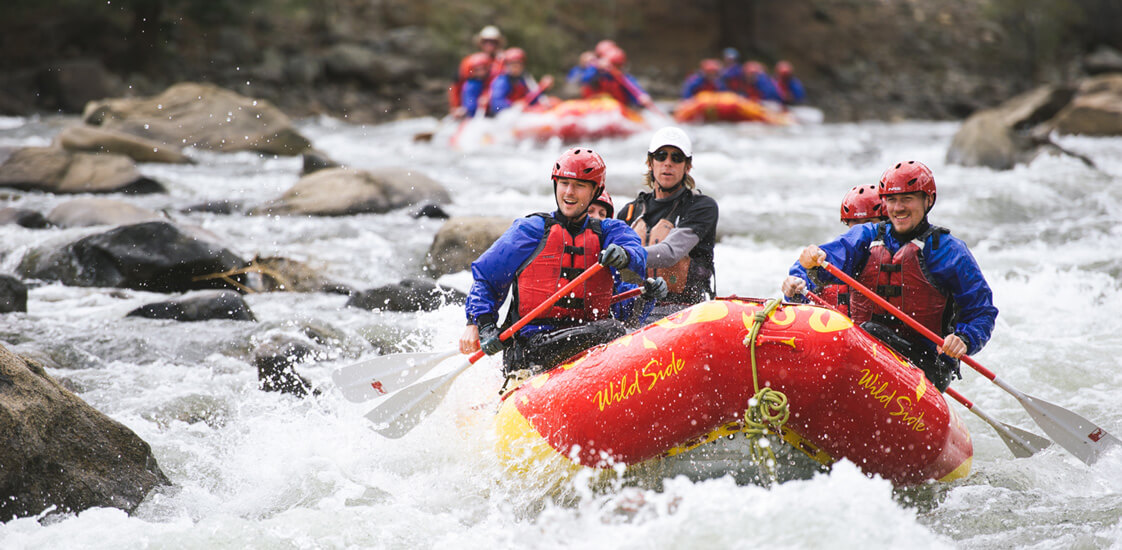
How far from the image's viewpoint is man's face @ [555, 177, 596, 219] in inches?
167

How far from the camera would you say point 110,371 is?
18.1 ft

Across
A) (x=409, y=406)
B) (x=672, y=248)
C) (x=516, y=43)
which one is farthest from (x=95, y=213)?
(x=516, y=43)

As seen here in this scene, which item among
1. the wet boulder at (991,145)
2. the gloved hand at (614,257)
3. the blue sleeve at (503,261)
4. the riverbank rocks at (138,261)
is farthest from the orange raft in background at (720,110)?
the gloved hand at (614,257)

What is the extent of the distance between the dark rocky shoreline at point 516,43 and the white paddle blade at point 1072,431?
16.7 meters

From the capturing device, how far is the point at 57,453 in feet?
12.1

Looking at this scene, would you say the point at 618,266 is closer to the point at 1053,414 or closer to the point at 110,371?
the point at 1053,414

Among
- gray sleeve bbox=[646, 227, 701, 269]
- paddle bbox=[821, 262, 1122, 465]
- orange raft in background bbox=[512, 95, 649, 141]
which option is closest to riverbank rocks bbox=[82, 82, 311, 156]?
orange raft in background bbox=[512, 95, 649, 141]

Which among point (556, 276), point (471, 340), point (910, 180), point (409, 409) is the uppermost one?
point (910, 180)

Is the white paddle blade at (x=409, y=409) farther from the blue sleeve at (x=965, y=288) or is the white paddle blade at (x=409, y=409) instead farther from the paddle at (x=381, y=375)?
the blue sleeve at (x=965, y=288)

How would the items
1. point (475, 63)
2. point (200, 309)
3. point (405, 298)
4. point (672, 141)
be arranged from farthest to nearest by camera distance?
point (475, 63)
point (405, 298)
point (200, 309)
point (672, 141)

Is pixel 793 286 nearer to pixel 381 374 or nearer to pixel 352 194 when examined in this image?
pixel 381 374

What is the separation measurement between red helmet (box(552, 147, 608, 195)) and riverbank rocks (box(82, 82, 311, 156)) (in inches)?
381

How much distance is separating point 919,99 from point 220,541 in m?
25.4

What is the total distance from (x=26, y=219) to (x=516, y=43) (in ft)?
54.9
